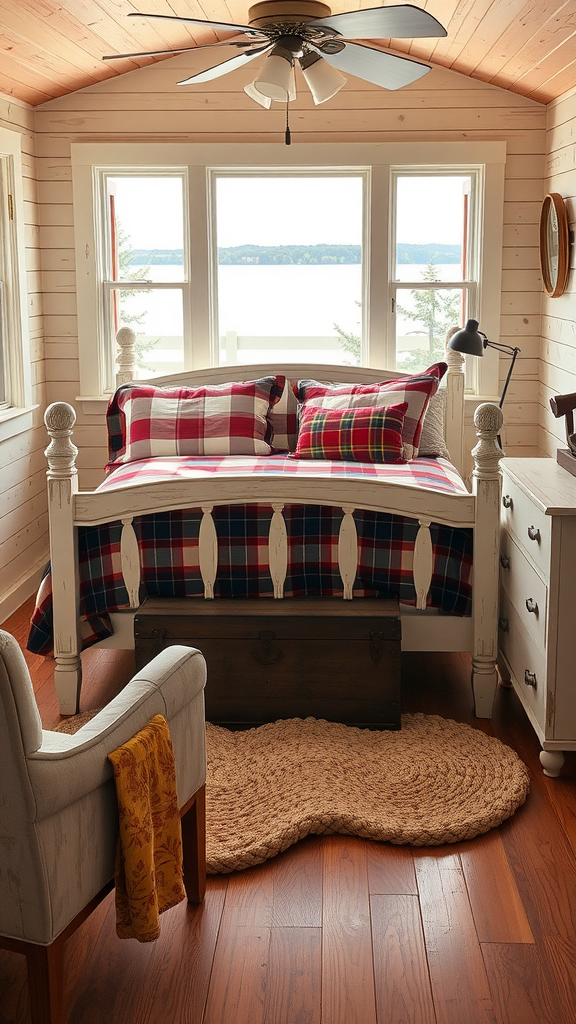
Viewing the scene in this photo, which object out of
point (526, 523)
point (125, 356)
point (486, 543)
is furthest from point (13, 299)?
point (526, 523)

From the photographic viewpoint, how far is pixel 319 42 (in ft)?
9.59

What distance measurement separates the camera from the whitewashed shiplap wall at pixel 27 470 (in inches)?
172

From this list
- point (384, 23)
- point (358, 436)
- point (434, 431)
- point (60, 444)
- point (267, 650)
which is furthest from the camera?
point (434, 431)

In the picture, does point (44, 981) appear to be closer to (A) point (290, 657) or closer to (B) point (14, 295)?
(A) point (290, 657)

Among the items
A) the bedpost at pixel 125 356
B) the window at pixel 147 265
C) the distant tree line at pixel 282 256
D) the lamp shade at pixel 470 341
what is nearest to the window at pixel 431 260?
the distant tree line at pixel 282 256

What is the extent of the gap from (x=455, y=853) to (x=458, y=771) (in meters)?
0.37

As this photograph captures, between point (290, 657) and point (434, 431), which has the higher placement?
point (434, 431)

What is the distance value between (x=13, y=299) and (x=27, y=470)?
0.81 metres

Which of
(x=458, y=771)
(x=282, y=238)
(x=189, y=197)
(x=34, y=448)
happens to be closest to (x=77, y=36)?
(x=189, y=197)

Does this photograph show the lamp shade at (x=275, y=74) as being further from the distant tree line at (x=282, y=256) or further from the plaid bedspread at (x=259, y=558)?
the distant tree line at (x=282, y=256)

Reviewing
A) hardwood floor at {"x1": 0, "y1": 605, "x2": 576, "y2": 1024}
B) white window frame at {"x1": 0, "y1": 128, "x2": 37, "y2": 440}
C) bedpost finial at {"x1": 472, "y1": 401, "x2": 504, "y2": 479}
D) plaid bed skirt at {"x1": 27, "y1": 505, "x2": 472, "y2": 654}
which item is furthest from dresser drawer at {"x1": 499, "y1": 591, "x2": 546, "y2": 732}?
white window frame at {"x1": 0, "y1": 128, "x2": 37, "y2": 440}

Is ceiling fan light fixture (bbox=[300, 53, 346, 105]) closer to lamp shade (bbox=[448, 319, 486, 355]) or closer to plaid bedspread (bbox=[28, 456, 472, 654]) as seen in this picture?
lamp shade (bbox=[448, 319, 486, 355])

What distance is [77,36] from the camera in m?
3.85

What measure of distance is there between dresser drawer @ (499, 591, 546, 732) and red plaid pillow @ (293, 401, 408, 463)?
969 millimetres
